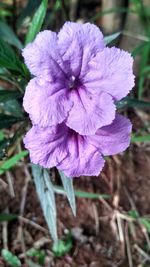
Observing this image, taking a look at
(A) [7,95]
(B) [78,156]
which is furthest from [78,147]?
(A) [7,95]

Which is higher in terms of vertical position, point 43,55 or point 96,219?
point 43,55

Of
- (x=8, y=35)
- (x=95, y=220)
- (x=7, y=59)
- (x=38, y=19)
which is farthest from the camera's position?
(x=95, y=220)

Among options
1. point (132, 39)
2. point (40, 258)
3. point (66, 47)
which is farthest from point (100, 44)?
point (132, 39)

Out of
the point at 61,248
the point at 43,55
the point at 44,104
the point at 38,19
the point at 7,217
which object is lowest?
the point at 61,248

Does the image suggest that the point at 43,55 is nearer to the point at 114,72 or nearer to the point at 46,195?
the point at 114,72

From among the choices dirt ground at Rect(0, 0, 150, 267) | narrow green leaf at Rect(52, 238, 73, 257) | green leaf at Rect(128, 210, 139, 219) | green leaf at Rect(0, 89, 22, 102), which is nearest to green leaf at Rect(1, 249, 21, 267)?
dirt ground at Rect(0, 0, 150, 267)

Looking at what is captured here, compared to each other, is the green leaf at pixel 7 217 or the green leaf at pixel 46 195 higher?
the green leaf at pixel 46 195

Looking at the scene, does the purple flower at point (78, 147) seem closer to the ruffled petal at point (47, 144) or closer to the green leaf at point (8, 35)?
the ruffled petal at point (47, 144)

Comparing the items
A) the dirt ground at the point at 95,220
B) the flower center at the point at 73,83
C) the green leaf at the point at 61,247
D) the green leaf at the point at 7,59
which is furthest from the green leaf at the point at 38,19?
the green leaf at the point at 61,247
